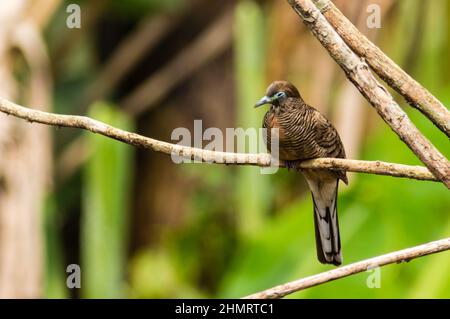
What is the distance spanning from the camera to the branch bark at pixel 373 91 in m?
1.61

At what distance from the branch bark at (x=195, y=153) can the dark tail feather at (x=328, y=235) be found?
15.0 inches

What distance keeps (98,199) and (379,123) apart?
58.1 inches

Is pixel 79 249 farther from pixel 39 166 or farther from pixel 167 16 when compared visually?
pixel 39 166

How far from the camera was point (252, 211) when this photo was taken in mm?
4195

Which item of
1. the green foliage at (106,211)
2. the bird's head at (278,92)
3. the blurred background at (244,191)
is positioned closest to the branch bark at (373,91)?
the bird's head at (278,92)

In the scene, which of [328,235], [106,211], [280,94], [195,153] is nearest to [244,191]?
[106,211]

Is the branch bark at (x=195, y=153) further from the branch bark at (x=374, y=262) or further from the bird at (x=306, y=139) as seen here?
the bird at (x=306, y=139)

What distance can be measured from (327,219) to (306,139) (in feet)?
0.85

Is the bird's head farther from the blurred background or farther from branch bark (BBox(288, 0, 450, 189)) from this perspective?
the blurred background

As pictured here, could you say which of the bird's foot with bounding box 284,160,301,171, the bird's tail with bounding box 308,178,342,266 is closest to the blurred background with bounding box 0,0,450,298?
the bird's tail with bounding box 308,178,342,266

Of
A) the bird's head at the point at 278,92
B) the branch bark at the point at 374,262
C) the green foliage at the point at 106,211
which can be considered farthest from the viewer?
the green foliage at the point at 106,211

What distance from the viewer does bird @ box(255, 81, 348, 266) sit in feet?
7.04

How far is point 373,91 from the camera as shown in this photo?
1.64m
